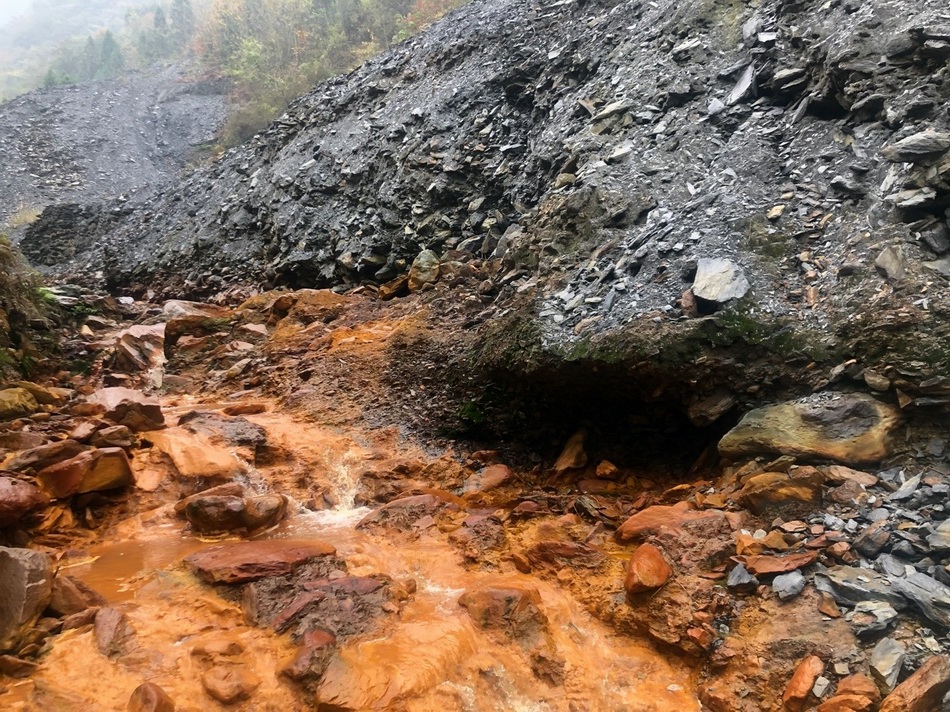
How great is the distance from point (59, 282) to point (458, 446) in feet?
40.1

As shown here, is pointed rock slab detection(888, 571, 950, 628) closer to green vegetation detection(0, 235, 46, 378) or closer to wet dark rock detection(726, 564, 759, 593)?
wet dark rock detection(726, 564, 759, 593)

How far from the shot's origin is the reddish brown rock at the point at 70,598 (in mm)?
3379

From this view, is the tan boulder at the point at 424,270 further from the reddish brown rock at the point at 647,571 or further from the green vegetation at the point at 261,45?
the green vegetation at the point at 261,45

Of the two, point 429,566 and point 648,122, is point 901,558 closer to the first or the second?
point 429,566

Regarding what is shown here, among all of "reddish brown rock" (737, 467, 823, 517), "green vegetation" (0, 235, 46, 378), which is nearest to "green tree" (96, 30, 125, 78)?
"green vegetation" (0, 235, 46, 378)

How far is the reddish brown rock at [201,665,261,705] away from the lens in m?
3.00

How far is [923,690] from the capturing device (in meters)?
2.53

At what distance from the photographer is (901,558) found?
3.20 m

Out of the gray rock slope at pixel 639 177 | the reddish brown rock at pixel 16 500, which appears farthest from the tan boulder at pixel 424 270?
the reddish brown rock at pixel 16 500

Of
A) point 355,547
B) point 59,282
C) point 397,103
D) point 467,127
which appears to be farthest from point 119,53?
point 355,547

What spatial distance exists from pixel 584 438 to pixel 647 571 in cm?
202

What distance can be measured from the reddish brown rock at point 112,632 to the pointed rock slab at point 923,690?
379 centimetres

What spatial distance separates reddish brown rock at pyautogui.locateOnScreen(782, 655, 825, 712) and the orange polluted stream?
47 cm

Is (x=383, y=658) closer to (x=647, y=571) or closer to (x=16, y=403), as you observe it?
(x=647, y=571)
